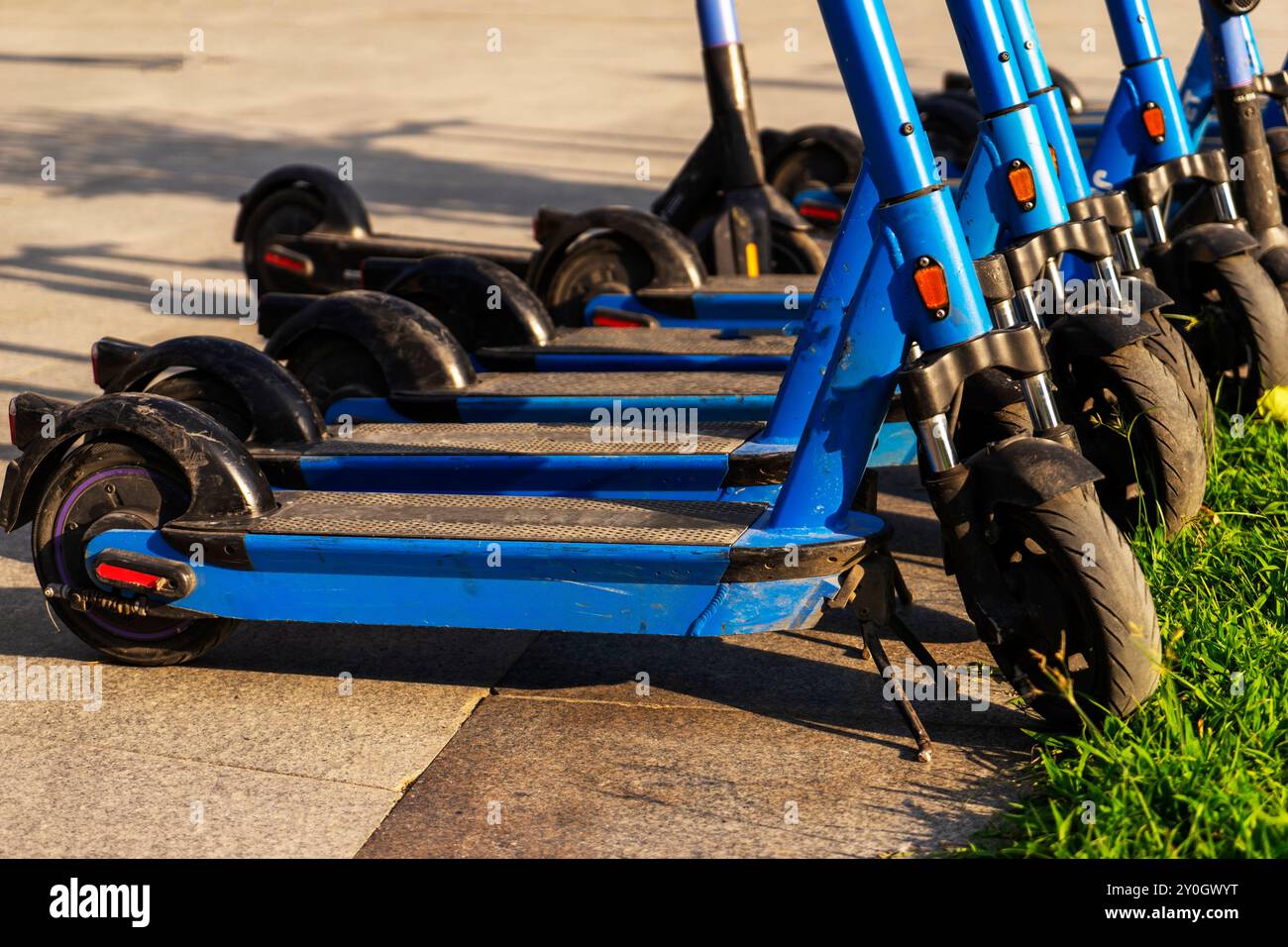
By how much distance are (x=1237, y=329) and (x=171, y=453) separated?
118 inches

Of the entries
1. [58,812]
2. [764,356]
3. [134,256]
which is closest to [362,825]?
[58,812]

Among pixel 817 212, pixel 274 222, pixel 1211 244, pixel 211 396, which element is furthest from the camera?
pixel 817 212

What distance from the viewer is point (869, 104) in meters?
3.36

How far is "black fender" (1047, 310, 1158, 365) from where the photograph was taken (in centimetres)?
400

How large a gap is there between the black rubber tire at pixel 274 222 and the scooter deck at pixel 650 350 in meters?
2.14

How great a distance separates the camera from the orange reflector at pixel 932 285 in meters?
3.35

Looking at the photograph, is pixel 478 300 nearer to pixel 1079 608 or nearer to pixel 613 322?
pixel 613 322

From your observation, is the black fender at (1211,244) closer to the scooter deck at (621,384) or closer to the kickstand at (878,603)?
the scooter deck at (621,384)

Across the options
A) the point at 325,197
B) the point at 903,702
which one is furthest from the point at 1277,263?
the point at 325,197

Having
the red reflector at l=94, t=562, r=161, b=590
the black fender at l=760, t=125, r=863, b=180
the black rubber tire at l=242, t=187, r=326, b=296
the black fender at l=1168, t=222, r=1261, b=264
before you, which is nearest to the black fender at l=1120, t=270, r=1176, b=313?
the black fender at l=1168, t=222, r=1261, b=264

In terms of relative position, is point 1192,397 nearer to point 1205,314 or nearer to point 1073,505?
point 1205,314

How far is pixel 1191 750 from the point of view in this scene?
3.20m

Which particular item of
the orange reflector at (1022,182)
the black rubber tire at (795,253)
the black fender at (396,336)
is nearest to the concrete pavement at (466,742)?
the black fender at (396,336)

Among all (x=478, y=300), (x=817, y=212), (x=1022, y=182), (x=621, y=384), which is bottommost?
(x=621, y=384)
